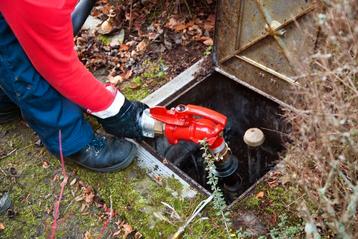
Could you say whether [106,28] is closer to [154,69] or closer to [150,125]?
[154,69]

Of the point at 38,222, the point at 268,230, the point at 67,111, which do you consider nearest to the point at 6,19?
the point at 67,111

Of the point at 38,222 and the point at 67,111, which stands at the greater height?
the point at 67,111

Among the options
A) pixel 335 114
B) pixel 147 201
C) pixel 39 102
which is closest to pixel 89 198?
pixel 147 201

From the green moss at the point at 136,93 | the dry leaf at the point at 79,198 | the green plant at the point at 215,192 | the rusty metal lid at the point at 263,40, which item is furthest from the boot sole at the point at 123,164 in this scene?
the rusty metal lid at the point at 263,40

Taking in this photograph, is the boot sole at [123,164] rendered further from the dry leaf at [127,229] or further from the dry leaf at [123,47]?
the dry leaf at [123,47]

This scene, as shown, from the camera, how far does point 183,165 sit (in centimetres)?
335

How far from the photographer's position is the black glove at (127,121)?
2643 mm

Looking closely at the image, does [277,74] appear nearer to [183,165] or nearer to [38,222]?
[183,165]

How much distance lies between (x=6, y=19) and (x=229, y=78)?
148 cm

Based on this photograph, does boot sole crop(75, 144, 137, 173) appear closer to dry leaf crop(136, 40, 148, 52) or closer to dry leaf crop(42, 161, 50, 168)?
dry leaf crop(42, 161, 50, 168)

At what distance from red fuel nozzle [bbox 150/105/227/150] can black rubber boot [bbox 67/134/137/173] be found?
0.95ft

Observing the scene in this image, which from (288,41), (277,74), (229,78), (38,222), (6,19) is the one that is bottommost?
(38,222)

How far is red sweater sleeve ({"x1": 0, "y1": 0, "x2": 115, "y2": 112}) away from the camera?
2.09 m

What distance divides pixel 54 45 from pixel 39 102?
419 millimetres
